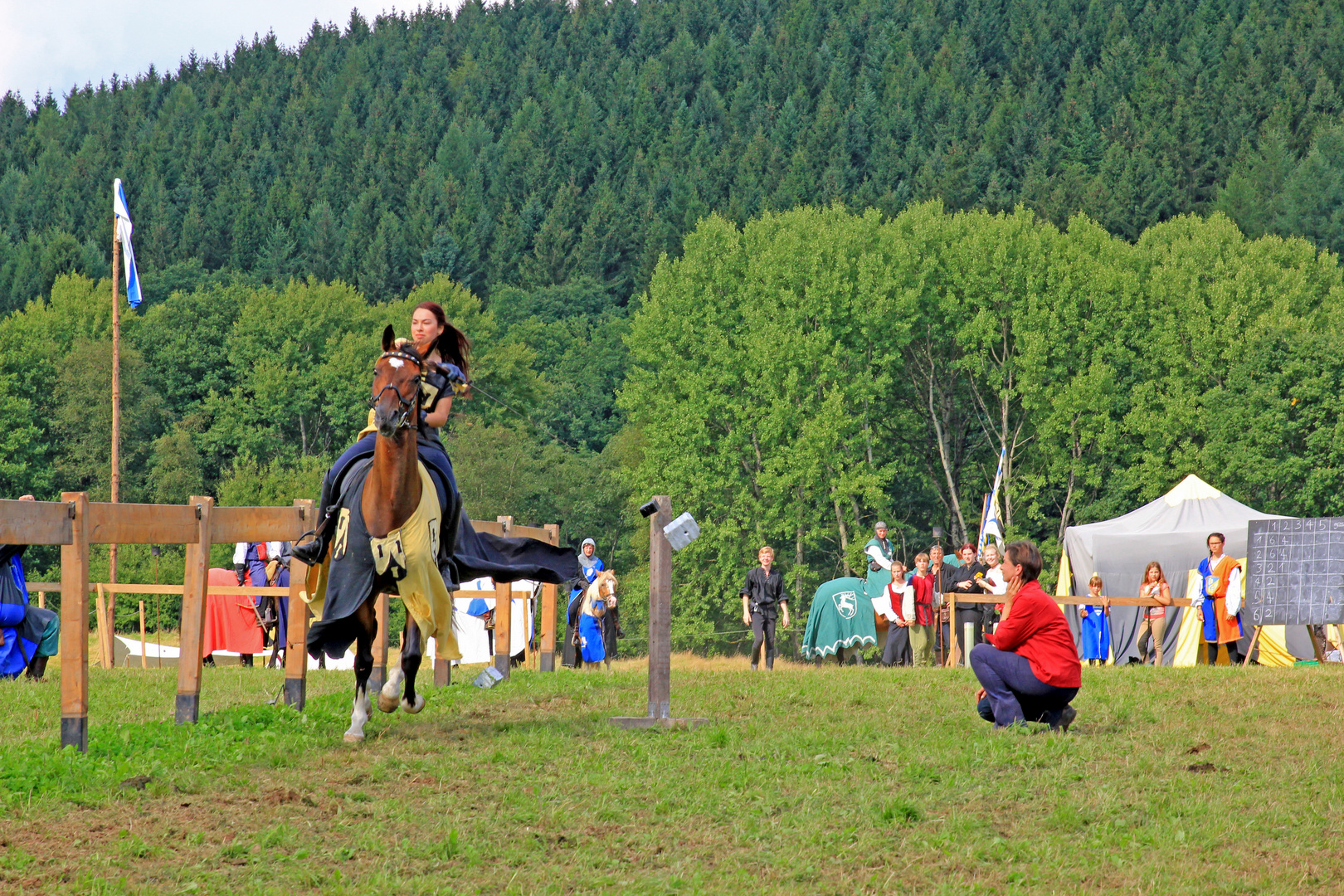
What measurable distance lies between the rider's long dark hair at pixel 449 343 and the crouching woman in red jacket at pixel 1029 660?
147 inches

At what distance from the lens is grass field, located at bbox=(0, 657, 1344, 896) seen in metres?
5.54

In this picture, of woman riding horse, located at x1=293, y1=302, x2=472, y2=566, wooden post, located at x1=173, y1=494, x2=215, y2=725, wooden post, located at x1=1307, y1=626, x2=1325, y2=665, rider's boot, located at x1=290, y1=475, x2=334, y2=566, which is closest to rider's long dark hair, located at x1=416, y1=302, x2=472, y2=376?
woman riding horse, located at x1=293, y1=302, x2=472, y2=566

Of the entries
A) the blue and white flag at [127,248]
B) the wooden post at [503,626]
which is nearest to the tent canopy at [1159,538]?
the wooden post at [503,626]

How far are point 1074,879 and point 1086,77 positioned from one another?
90.5m

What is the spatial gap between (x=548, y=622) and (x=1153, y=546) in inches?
634

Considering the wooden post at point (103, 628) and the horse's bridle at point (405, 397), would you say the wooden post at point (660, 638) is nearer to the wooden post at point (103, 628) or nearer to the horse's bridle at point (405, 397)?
the horse's bridle at point (405, 397)

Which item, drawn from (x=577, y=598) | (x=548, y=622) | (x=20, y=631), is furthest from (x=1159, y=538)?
(x=20, y=631)

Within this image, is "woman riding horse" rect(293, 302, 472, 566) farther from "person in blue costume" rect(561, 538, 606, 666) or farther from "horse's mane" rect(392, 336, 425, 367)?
"person in blue costume" rect(561, 538, 606, 666)

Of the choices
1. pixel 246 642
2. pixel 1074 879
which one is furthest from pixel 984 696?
pixel 246 642

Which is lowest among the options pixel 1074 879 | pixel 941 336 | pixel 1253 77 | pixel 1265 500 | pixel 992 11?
pixel 1074 879

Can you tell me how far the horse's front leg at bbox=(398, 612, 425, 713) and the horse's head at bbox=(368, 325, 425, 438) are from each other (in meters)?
1.28

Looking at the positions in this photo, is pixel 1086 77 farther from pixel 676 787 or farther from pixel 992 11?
pixel 676 787

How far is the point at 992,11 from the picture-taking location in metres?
104

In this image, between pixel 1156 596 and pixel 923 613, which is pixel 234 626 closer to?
pixel 923 613
